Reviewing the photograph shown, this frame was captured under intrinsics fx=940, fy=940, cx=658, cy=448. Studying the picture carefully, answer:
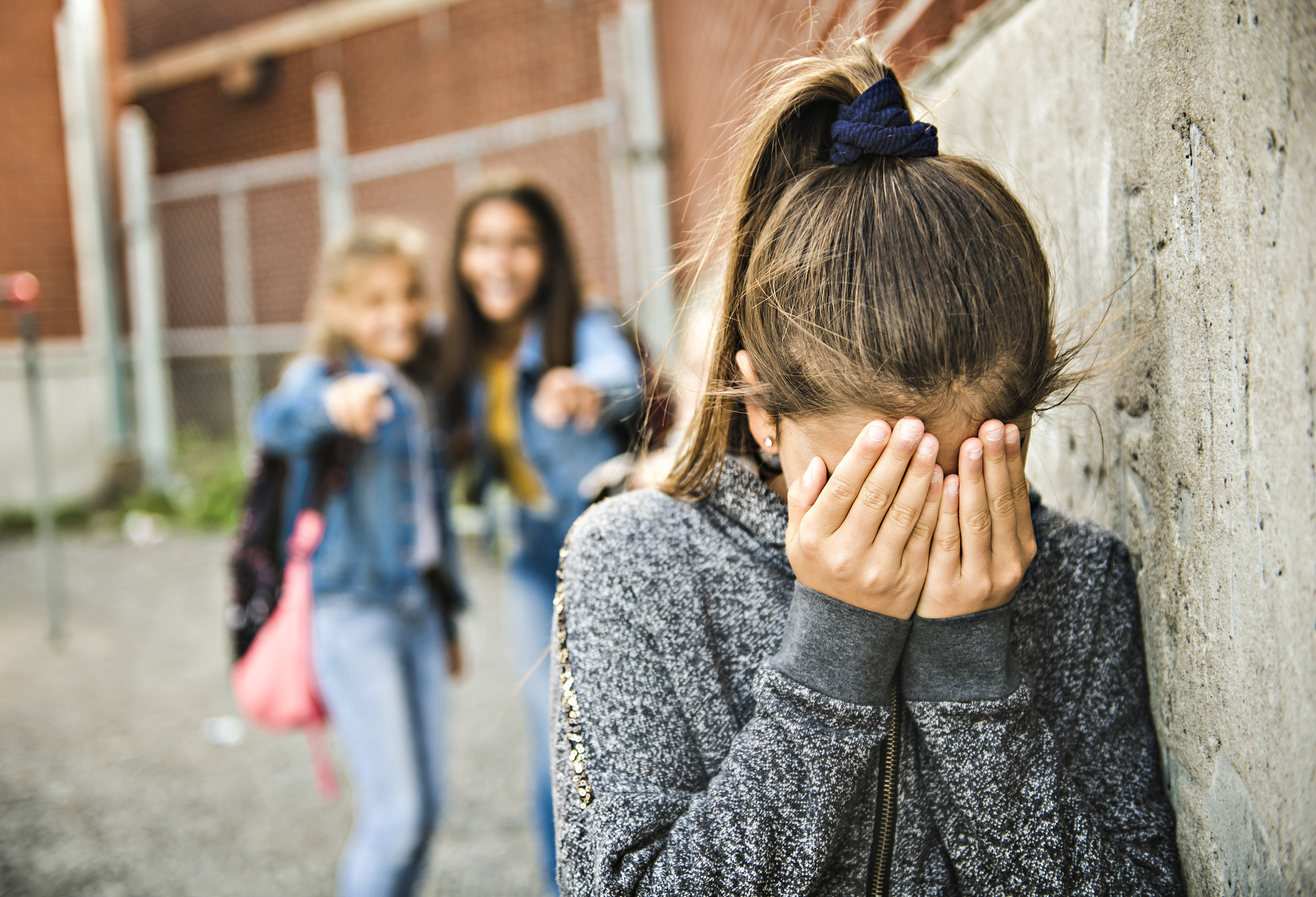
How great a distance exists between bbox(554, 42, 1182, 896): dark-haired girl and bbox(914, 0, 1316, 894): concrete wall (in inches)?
4.5

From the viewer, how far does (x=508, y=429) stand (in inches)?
122

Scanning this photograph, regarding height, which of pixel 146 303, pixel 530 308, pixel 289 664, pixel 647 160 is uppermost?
pixel 647 160

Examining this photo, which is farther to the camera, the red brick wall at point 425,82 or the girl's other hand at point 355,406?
the red brick wall at point 425,82

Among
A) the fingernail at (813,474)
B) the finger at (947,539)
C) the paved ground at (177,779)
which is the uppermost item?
the fingernail at (813,474)

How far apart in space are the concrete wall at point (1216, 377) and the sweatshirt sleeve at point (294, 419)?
6.54 feet

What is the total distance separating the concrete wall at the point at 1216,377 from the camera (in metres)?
0.98

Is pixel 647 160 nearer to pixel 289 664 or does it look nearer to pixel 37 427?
pixel 37 427

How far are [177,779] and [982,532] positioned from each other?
3914 mm

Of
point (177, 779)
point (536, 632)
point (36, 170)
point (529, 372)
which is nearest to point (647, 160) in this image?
point (529, 372)

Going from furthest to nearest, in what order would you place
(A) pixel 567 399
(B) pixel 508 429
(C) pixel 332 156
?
1. (C) pixel 332 156
2. (B) pixel 508 429
3. (A) pixel 567 399

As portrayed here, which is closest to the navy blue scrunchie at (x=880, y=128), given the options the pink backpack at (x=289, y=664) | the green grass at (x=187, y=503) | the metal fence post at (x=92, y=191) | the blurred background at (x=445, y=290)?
the blurred background at (x=445, y=290)

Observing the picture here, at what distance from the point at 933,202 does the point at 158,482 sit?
9.87 m

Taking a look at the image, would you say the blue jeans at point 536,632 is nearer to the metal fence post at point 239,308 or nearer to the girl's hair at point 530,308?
the girl's hair at point 530,308

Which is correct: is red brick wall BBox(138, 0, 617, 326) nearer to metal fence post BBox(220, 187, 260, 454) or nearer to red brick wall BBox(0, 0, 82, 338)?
metal fence post BBox(220, 187, 260, 454)
